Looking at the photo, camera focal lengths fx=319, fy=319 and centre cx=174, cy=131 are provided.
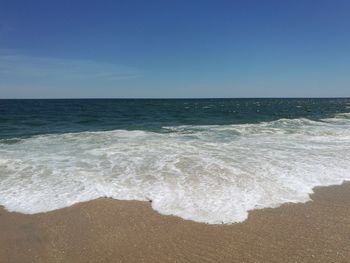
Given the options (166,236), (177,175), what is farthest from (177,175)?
(166,236)

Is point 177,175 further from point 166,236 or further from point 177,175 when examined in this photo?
point 166,236

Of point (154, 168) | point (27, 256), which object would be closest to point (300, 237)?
point (27, 256)

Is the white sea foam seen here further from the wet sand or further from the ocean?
the wet sand

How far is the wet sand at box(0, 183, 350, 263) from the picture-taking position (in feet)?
15.9

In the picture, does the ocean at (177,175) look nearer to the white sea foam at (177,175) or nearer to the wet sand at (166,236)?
the white sea foam at (177,175)

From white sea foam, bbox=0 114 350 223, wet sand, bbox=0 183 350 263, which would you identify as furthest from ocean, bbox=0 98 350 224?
wet sand, bbox=0 183 350 263

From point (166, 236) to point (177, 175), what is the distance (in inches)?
137

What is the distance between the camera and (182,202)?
22.6 ft

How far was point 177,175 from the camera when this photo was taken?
8875 mm

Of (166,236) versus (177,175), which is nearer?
(166,236)

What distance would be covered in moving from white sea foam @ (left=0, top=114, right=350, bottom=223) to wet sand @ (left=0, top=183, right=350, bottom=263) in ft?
1.35

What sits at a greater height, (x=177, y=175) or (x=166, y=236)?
(x=177, y=175)

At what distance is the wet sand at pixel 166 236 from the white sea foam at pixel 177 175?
1.35 ft

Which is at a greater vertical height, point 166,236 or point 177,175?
point 177,175
